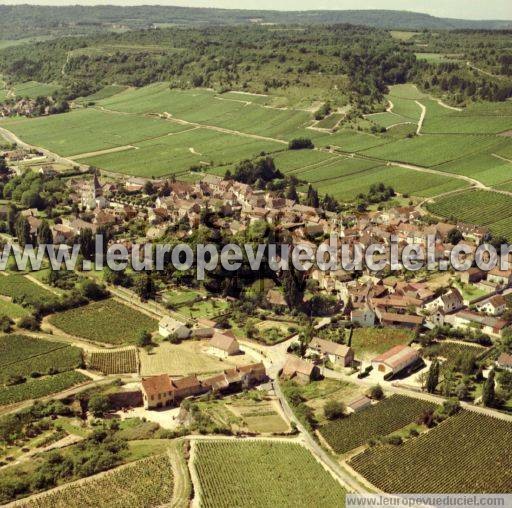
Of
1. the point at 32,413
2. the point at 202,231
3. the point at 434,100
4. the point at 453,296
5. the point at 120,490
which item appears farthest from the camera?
the point at 434,100

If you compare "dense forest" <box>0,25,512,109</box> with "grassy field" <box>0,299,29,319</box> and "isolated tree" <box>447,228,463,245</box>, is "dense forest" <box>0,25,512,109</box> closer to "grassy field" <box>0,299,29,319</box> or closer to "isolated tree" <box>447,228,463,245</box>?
"isolated tree" <box>447,228,463,245</box>

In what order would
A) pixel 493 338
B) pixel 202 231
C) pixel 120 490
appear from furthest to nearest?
1. pixel 202 231
2. pixel 493 338
3. pixel 120 490

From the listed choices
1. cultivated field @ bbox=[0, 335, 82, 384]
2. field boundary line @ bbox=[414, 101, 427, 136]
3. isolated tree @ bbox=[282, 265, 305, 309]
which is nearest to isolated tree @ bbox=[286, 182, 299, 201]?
isolated tree @ bbox=[282, 265, 305, 309]

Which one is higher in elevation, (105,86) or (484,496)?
(105,86)

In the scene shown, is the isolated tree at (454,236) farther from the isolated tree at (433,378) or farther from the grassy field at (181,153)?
the grassy field at (181,153)

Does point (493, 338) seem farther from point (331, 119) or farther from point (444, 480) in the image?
point (331, 119)

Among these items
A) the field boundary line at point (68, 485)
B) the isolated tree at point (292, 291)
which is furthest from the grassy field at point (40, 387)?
the isolated tree at point (292, 291)

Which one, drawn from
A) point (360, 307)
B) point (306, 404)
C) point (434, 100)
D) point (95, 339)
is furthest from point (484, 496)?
point (434, 100)
